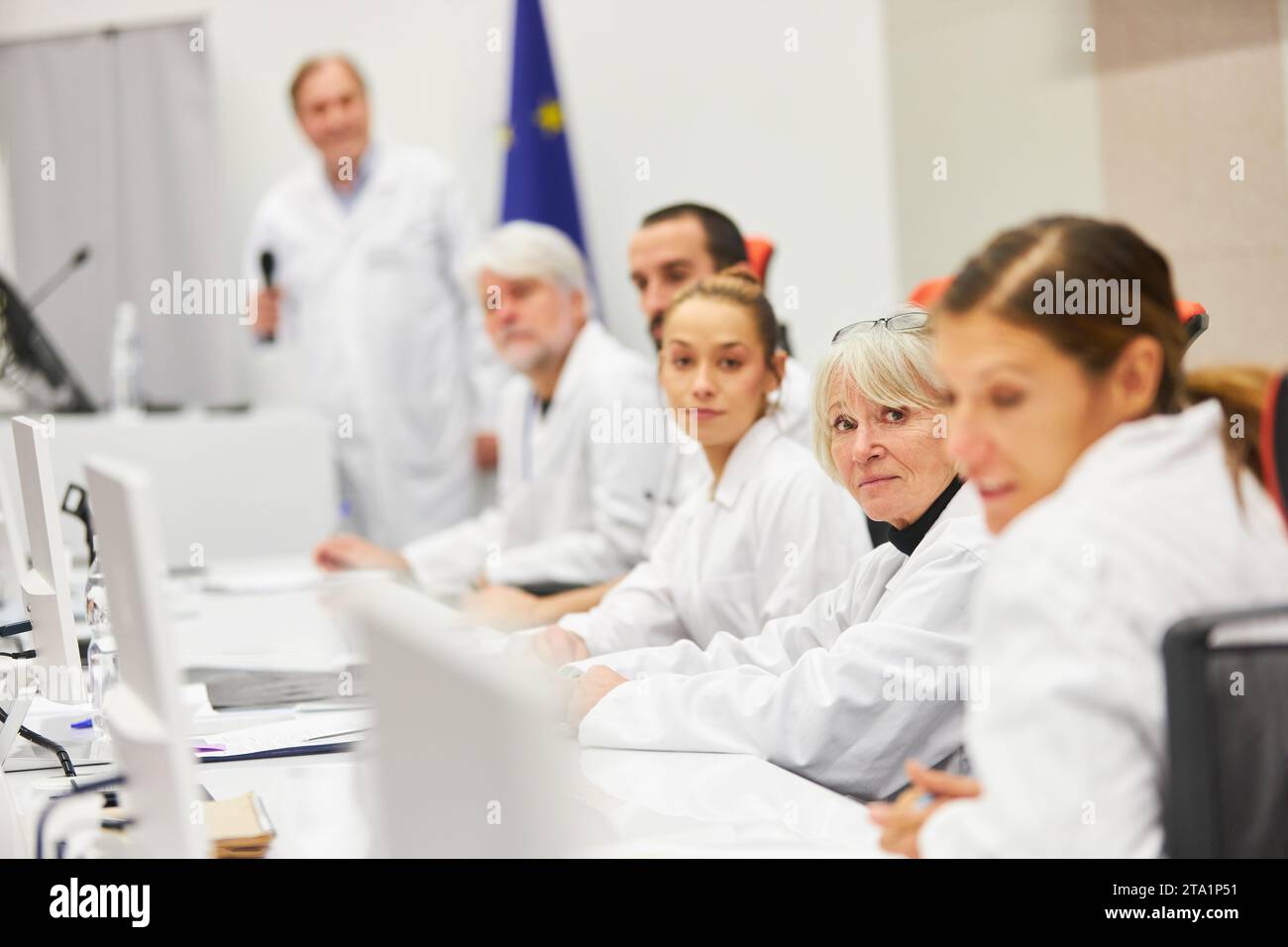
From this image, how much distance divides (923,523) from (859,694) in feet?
0.68

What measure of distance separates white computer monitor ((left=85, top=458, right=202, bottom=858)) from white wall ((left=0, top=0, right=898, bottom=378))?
9.52ft

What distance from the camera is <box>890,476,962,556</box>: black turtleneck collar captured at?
60.3 inches

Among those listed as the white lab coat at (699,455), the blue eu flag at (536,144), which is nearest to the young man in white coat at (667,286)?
the white lab coat at (699,455)

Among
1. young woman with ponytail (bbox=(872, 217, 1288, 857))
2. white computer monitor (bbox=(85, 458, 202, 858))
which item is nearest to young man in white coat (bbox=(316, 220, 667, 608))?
white computer monitor (bbox=(85, 458, 202, 858))

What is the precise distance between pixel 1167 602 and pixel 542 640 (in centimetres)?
→ 114

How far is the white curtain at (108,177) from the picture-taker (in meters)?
4.60

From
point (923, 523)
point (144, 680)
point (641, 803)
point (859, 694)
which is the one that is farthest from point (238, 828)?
point (923, 523)

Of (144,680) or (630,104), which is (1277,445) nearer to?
(144,680)

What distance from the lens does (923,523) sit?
5.07 feet

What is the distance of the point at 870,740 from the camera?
1.50 meters

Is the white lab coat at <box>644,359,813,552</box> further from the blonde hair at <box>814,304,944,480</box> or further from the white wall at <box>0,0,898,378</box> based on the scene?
the white wall at <box>0,0,898,378</box>

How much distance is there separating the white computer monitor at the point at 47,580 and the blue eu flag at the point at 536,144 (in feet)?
9.15
